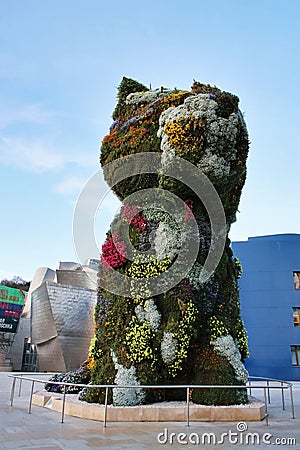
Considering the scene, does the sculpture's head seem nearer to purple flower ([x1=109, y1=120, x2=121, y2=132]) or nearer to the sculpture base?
purple flower ([x1=109, y1=120, x2=121, y2=132])

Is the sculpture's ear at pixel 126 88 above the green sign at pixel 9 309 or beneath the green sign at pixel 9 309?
above

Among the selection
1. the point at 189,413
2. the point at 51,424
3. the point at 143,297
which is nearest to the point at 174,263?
the point at 143,297

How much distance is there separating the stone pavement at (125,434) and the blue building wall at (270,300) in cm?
1741

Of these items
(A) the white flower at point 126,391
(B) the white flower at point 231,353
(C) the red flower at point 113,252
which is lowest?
(A) the white flower at point 126,391

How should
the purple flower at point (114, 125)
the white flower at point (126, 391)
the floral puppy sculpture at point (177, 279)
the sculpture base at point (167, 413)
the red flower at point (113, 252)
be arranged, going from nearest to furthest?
the sculpture base at point (167, 413), the white flower at point (126, 391), the floral puppy sculpture at point (177, 279), the red flower at point (113, 252), the purple flower at point (114, 125)

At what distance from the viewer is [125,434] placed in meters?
6.92

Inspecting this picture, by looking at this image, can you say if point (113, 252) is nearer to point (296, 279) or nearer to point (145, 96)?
point (145, 96)

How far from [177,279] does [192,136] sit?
3597 mm

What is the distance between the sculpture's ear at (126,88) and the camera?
12.6 metres

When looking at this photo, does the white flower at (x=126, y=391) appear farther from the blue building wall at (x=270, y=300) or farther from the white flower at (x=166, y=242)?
the blue building wall at (x=270, y=300)

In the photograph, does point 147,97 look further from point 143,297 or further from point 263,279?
point 263,279

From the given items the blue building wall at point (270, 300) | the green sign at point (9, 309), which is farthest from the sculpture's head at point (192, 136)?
the green sign at point (9, 309)

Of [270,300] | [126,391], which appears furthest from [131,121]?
[270,300]

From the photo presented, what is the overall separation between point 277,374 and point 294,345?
216 centimetres
